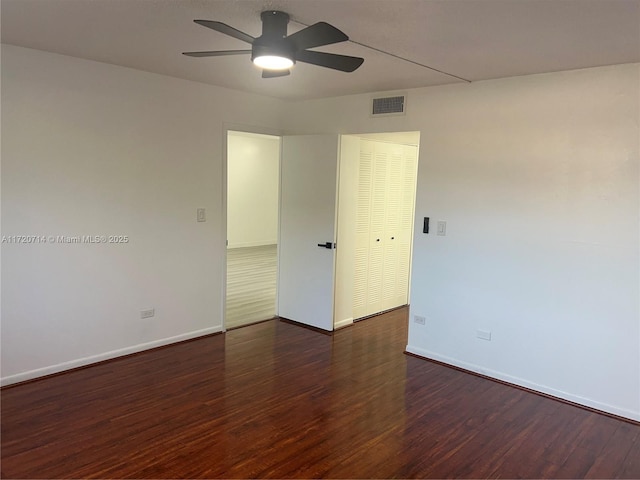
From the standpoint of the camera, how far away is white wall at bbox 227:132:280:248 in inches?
405

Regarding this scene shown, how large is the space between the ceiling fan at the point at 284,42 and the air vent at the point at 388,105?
1894 millimetres

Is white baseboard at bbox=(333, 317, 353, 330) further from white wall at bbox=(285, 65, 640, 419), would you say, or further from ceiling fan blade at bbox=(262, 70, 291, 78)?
ceiling fan blade at bbox=(262, 70, 291, 78)

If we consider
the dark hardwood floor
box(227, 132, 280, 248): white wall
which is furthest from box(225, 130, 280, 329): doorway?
the dark hardwood floor

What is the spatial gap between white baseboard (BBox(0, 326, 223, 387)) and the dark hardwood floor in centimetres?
9

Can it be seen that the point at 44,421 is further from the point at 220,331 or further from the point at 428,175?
the point at 428,175

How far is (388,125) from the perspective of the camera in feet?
14.3

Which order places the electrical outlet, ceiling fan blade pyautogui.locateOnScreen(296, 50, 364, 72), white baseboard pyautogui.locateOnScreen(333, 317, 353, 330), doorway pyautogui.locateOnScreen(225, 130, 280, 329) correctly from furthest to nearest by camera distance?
doorway pyautogui.locateOnScreen(225, 130, 280, 329) < white baseboard pyautogui.locateOnScreen(333, 317, 353, 330) < the electrical outlet < ceiling fan blade pyautogui.locateOnScreen(296, 50, 364, 72)

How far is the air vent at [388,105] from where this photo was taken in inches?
167

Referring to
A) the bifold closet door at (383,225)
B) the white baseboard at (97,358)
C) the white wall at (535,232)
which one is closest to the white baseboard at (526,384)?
the white wall at (535,232)

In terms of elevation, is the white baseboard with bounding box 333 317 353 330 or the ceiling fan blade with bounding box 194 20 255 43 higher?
the ceiling fan blade with bounding box 194 20 255 43

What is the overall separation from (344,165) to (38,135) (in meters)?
2.74

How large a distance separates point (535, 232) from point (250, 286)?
4.34 meters

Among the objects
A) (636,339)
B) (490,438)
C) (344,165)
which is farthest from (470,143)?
(490,438)

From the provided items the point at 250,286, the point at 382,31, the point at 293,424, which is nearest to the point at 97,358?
the point at 293,424
